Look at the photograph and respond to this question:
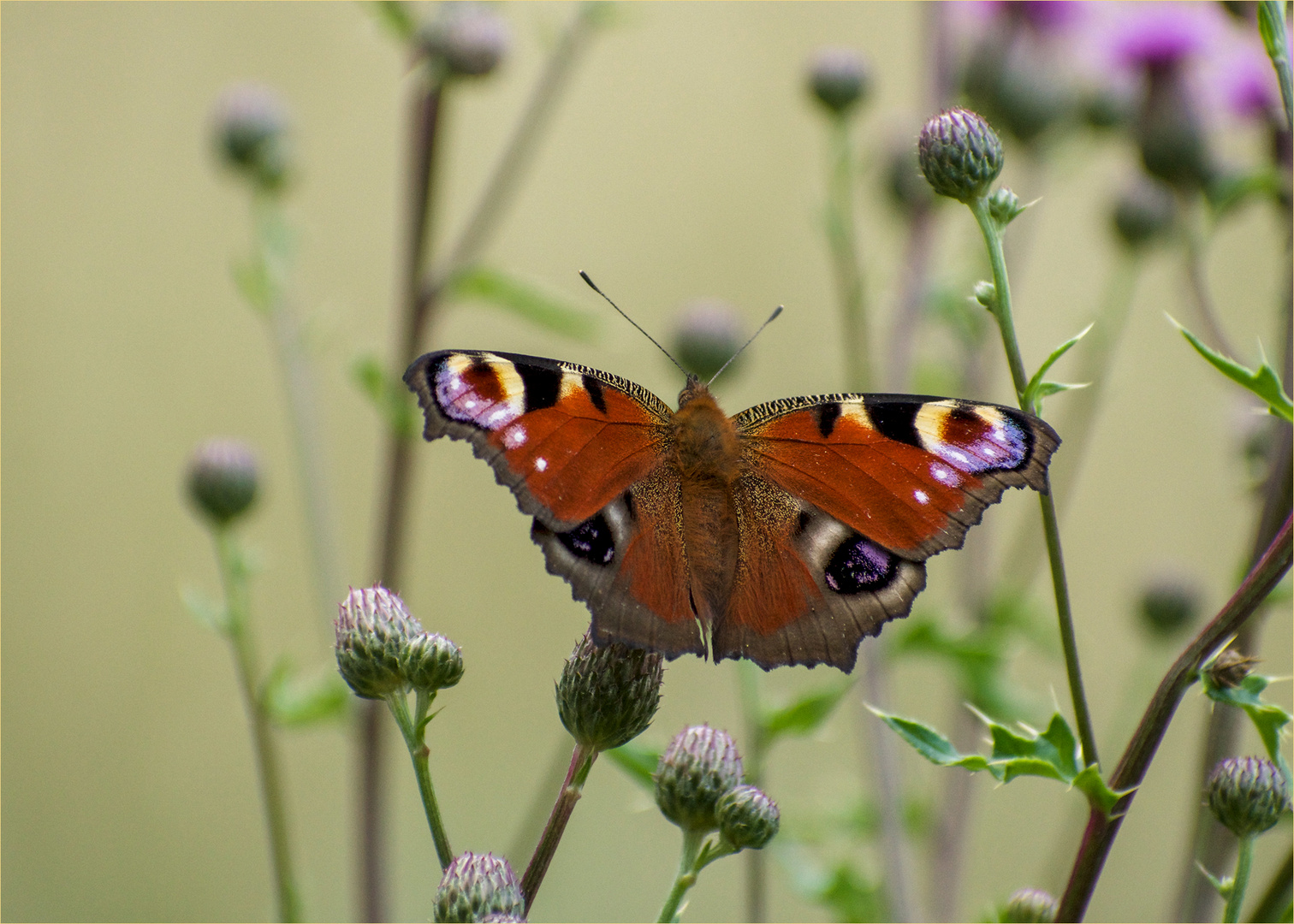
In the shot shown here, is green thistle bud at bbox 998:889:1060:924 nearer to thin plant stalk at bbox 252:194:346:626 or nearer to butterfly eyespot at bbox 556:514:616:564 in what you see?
butterfly eyespot at bbox 556:514:616:564

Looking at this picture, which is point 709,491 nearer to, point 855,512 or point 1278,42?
point 855,512

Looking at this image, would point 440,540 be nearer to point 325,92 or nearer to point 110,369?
point 110,369

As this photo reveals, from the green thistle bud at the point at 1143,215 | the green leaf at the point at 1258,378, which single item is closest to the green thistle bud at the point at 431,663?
the green leaf at the point at 1258,378

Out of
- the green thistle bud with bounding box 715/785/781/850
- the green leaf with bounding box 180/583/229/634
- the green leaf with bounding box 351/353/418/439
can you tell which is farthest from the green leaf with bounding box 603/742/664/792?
the green leaf with bounding box 351/353/418/439

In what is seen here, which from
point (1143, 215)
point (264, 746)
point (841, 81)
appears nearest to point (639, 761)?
point (264, 746)

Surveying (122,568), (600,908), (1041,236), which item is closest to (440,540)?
(122,568)
